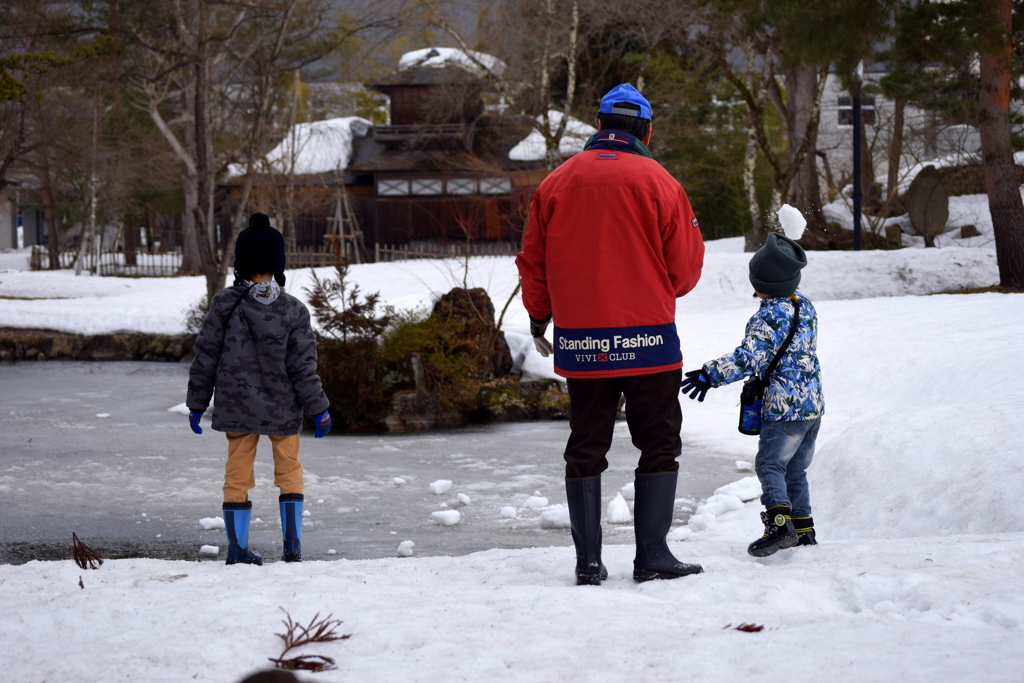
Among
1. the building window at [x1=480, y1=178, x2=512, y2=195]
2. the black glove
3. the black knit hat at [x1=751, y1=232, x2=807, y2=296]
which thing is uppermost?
the building window at [x1=480, y1=178, x2=512, y2=195]

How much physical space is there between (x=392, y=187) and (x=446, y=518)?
29109mm

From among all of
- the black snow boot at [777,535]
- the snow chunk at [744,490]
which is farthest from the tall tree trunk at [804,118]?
the black snow boot at [777,535]

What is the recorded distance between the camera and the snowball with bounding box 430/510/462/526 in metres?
6.35

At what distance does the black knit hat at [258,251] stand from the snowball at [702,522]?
2872 mm

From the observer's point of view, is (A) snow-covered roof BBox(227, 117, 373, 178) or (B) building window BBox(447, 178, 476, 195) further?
(A) snow-covered roof BBox(227, 117, 373, 178)

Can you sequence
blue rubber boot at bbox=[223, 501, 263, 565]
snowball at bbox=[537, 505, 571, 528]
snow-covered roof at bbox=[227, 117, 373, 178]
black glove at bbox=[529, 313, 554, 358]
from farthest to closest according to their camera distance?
snow-covered roof at bbox=[227, 117, 373, 178], snowball at bbox=[537, 505, 571, 528], blue rubber boot at bbox=[223, 501, 263, 565], black glove at bbox=[529, 313, 554, 358]

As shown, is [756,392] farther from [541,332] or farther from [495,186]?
[495,186]

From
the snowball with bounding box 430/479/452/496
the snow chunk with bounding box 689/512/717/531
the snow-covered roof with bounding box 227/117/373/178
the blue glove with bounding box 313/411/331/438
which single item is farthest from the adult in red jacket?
the snow-covered roof with bounding box 227/117/373/178

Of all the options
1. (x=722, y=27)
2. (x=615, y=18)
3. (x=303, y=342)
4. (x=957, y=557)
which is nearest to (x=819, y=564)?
(x=957, y=557)

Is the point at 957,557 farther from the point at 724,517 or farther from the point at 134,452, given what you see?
the point at 134,452

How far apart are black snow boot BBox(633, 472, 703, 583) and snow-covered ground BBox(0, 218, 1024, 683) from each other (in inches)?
4.0

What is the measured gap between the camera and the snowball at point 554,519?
6.22m

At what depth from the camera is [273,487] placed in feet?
24.6

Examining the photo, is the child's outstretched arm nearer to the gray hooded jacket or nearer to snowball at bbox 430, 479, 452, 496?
the gray hooded jacket
